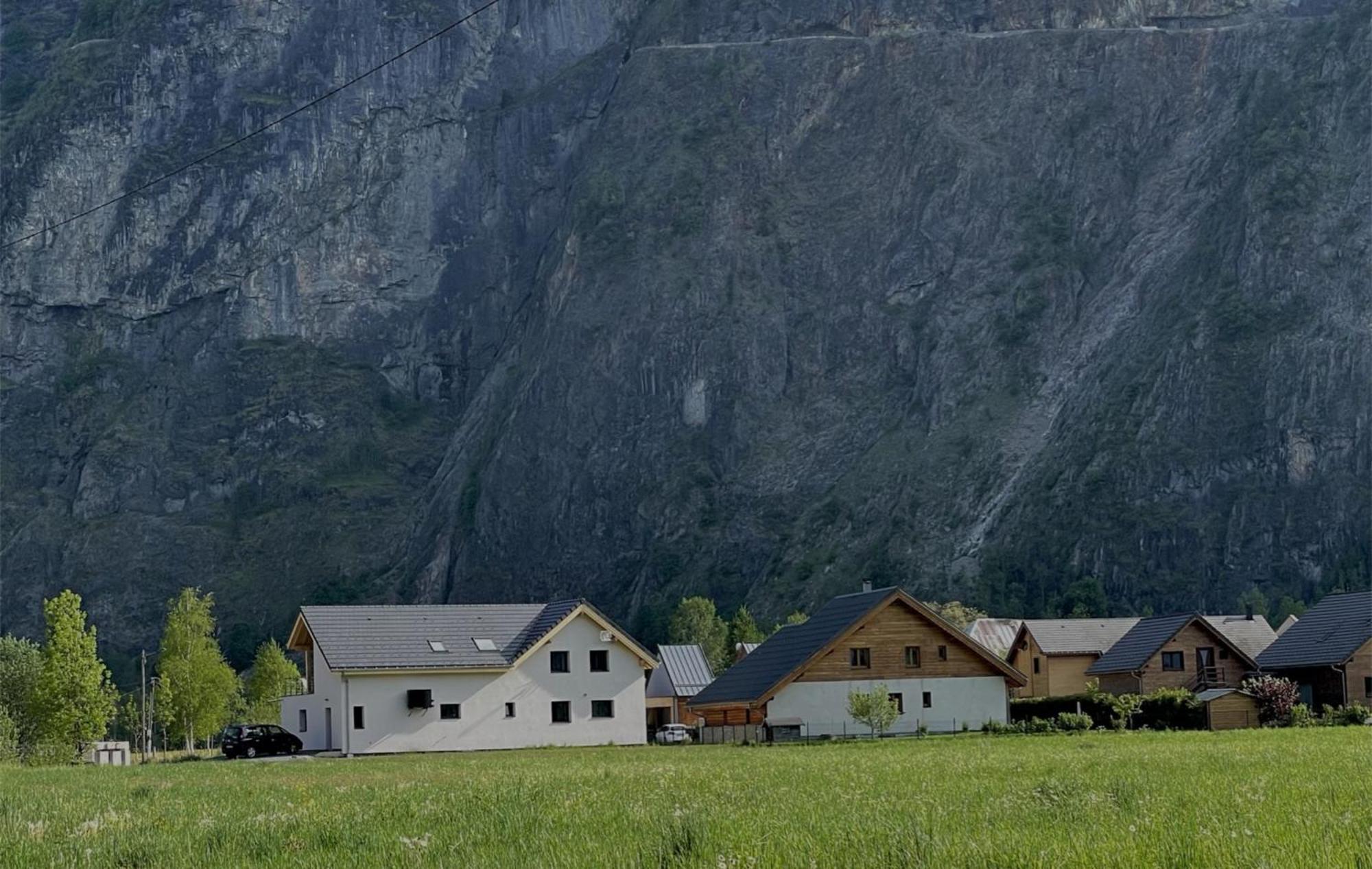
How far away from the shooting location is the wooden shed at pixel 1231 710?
5122 centimetres

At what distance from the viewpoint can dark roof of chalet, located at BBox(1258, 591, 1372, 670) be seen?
61781mm

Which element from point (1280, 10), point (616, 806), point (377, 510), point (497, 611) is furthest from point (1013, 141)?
point (616, 806)

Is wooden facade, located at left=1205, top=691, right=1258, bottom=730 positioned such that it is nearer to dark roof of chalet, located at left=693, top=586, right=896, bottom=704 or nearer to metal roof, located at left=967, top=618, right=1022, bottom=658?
dark roof of chalet, located at left=693, top=586, right=896, bottom=704

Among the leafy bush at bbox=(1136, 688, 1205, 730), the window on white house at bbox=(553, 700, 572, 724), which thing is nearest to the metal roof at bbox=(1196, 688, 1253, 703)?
the leafy bush at bbox=(1136, 688, 1205, 730)

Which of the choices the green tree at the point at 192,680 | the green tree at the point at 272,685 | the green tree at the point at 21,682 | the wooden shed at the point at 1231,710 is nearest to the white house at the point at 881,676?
the wooden shed at the point at 1231,710

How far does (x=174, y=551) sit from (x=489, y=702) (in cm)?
13057

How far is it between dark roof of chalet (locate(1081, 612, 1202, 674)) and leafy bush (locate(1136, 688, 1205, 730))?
14.3 meters

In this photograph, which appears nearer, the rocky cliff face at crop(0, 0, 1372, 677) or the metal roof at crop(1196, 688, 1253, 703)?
the metal roof at crop(1196, 688, 1253, 703)

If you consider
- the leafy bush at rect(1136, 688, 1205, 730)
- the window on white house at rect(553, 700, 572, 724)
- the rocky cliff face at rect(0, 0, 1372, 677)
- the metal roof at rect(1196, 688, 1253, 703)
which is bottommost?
the leafy bush at rect(1136, 688, 1205, 730)

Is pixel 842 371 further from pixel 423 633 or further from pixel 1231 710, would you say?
pixel 1231 710

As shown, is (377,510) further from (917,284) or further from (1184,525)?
(1184,525)

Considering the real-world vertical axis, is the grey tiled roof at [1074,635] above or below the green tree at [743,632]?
below

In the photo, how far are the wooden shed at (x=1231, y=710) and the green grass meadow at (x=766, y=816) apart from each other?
22875mm

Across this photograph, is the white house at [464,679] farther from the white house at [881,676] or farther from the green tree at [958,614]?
the green tree at [958,614]
